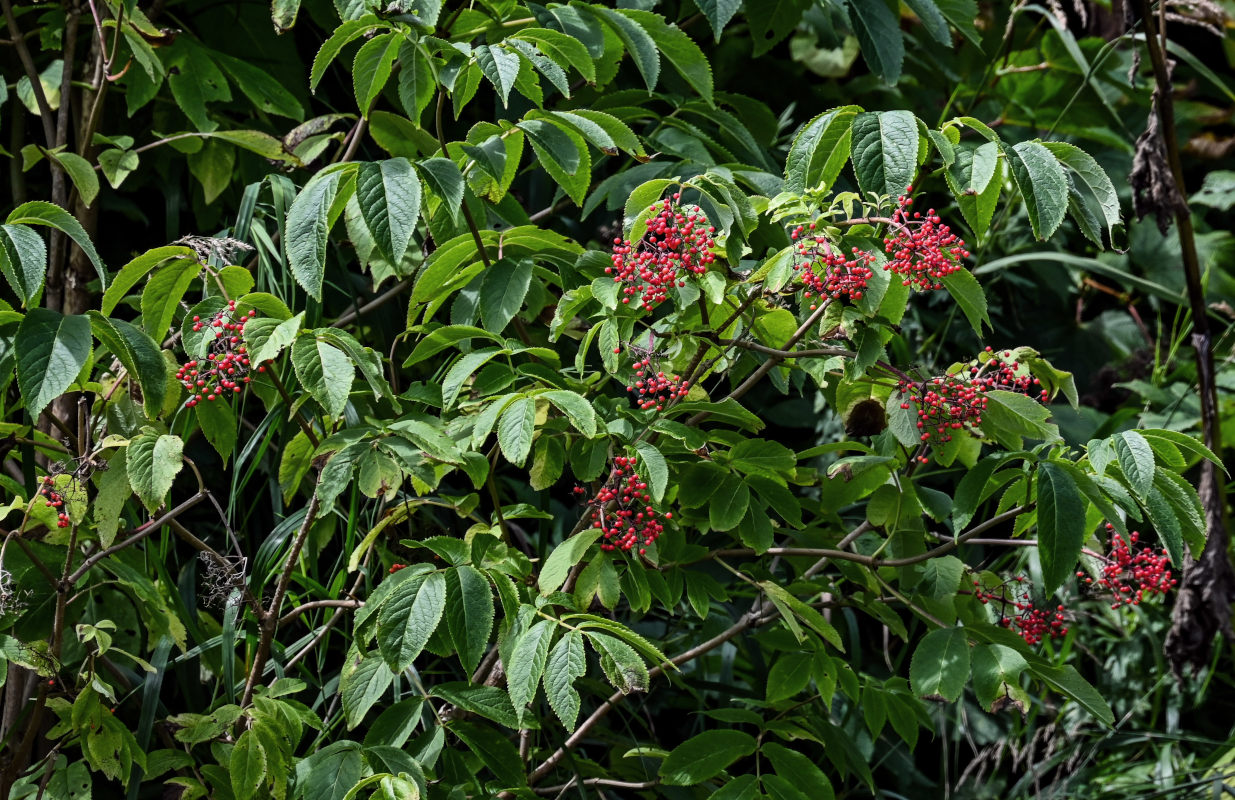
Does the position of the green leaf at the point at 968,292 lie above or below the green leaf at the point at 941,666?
above

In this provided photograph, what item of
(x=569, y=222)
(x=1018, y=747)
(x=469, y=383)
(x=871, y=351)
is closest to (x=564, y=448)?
(x=469, y=383)

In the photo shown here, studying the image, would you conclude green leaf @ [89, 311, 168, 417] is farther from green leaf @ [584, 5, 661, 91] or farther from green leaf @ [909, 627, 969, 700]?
green leaf @ [909, 627, 969, 700]

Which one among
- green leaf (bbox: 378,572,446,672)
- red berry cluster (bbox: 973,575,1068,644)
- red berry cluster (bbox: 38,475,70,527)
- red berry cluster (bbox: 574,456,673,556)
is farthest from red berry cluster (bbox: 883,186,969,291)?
red berry cluster (bbox: 38,475,70,527)

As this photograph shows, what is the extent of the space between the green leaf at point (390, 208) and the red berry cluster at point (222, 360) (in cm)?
17

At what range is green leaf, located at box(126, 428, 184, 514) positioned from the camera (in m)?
1.24

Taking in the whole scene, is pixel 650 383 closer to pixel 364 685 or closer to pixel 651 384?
pixel 651 384

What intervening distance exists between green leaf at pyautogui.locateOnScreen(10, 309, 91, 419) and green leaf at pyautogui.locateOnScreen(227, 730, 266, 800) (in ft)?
1.34

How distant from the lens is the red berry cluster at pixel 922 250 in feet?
3.87

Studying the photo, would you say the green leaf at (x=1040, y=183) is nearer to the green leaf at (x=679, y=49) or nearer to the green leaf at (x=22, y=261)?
the green leaf at (x=679, y=49)

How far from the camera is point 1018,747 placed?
8.63 feet

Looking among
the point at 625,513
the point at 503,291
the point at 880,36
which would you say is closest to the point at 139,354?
the point at 503,291

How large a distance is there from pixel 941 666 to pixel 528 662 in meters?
0.49

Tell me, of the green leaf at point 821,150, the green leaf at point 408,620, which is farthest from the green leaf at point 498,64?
the green leaf at point 408,620

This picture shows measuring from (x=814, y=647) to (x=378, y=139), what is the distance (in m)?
0.89
